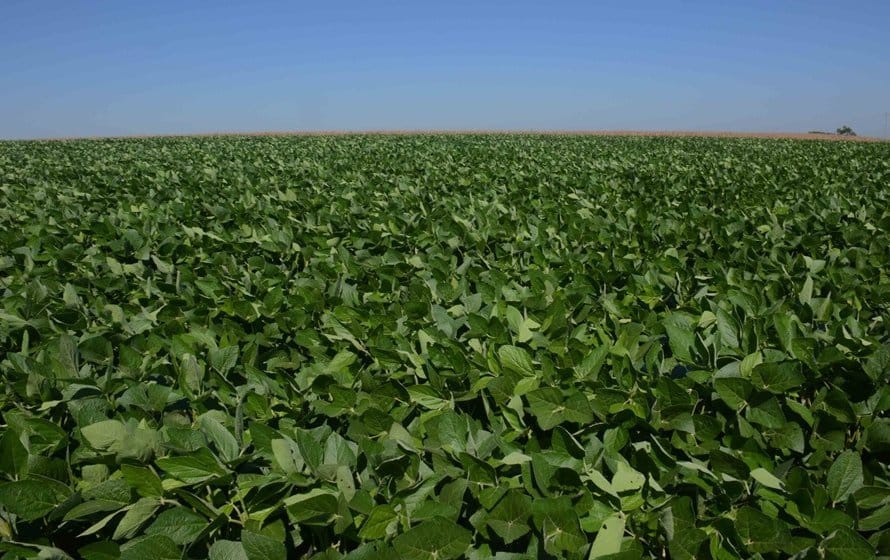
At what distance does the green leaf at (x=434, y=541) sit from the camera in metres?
1.31

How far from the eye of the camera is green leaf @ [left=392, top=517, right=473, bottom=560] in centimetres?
131

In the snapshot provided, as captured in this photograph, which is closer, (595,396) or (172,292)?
(595,396)

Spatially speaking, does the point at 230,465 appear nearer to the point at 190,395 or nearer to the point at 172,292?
the point at 190,395

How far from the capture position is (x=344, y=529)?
145cm

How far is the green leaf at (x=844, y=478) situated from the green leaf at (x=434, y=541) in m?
1.02

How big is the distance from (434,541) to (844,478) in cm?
113

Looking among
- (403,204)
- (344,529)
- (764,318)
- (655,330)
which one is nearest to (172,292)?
(344,529)

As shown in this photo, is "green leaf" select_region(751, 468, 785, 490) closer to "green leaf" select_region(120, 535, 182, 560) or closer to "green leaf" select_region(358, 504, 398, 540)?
"green leaf" select_region(358, 504, 398, 540)

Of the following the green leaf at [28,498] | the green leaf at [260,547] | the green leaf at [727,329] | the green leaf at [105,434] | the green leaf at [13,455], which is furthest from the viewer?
the green leaf at [727,329]

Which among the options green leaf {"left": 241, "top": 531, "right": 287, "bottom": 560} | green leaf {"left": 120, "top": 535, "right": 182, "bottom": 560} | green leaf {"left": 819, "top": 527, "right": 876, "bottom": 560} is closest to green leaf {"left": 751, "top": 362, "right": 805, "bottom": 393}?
green leaf {"left": 819, "top": 527, "right": 876, "bottom": 560}

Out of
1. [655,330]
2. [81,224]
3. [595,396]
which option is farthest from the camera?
[81,224]

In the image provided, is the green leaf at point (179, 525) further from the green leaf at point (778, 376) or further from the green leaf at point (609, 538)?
the green leaf at point (778, 376)

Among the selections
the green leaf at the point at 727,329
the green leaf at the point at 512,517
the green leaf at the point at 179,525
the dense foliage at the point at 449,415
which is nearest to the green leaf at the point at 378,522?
the dense foliage at the point at 449,415

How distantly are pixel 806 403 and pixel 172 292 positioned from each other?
10.4ft
